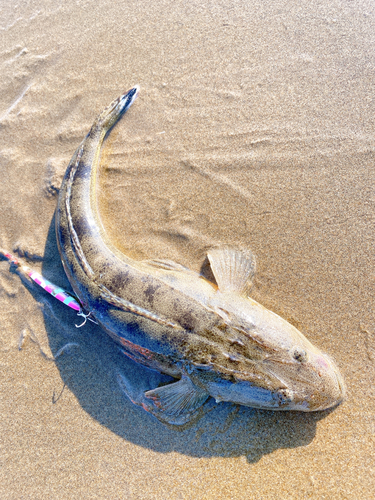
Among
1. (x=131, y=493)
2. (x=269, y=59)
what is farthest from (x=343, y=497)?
(x=269, y=59)

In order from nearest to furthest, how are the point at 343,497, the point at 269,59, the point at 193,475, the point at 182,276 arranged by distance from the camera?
the point at 343,497 < the point at 193,475 < the point at 182,276 < the point at 269,59

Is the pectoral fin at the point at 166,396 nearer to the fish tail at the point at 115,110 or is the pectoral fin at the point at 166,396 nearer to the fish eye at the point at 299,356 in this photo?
the fish eye at the point at 299,356

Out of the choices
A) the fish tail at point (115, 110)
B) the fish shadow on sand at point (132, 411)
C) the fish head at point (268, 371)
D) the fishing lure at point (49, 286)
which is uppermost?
the fish tail at point (115, 110)

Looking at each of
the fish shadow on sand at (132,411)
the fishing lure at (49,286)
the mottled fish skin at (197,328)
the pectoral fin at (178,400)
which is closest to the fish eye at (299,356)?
the mottled fish skin at (197,328)

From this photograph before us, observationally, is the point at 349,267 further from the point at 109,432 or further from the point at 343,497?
the point at 109,432

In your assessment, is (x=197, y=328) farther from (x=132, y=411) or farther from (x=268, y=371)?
(x=132, y=411)

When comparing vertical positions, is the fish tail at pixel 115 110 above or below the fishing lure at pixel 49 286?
above

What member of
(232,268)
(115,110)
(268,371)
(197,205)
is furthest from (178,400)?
(115,110)
